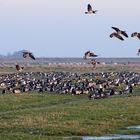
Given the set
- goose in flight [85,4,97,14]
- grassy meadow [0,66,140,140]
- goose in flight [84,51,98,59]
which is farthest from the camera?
grassy meadow [0,66,140,140]

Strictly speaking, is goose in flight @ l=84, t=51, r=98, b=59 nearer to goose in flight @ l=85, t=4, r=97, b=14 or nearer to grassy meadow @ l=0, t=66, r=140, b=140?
goose in flight @ l=85, t=4, r=97, b=14

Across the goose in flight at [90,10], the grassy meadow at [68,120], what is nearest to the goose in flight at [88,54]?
the goose in flight at [90,10]

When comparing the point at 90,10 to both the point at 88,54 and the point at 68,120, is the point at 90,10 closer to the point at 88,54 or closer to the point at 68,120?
the point at 88,54

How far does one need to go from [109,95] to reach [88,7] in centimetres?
3507

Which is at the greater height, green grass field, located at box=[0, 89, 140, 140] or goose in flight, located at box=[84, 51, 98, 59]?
goose in flight, located at box=[84, 51, 98, 59]

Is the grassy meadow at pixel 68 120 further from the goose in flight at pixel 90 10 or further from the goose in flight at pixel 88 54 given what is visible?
the goose in flight at pixel 90 10

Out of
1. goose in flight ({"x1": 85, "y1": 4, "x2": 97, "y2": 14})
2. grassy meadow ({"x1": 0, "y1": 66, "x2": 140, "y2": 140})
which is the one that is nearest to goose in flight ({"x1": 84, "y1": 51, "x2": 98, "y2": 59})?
goose in flight ({"x1": 85, "y1": 4, "x2": 97, "y2": 14})

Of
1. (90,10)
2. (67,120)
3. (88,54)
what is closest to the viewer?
(90,10)

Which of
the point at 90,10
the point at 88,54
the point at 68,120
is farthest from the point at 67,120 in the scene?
the point at 90,10

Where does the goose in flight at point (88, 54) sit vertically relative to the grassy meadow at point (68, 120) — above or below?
above

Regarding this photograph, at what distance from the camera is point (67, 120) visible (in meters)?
33.8

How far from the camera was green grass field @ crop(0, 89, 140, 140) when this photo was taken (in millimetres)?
29797

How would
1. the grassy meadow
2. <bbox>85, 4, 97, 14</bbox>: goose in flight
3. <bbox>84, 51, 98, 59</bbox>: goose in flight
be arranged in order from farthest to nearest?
the grassy meadow < <bbox>84, 51, 98, 59</bbox>: goose in flight < <bbox>85, 4, 97, 14</bbox>: goose in flight

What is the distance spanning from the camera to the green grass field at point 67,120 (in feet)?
97.8
